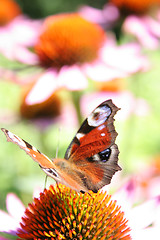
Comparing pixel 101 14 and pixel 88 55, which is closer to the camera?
pixel 88 55

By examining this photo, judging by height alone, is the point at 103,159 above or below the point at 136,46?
below

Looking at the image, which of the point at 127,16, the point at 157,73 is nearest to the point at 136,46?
the point at 127,16

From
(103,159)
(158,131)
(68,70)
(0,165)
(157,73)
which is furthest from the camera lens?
(157,73)

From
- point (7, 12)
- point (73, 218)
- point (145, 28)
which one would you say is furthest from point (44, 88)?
point (7, 12)

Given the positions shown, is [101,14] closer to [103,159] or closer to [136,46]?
[136,46]

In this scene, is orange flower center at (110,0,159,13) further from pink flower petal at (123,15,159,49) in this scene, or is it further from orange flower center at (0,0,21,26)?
orange flower center at (0,0,21,26)

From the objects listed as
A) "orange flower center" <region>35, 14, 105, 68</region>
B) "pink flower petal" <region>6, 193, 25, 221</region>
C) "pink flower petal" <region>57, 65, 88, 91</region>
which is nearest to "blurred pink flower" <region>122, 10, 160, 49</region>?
"orange flower center" <region>35, 14, 105, 68</region>

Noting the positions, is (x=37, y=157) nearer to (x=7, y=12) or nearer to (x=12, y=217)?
(x=12, y=217)
